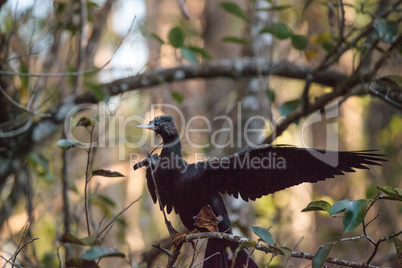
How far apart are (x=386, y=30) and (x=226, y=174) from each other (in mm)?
1893

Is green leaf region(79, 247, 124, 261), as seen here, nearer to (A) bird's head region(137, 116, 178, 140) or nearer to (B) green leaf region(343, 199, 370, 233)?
(B) green leaf region(343, 199, 370, 233)

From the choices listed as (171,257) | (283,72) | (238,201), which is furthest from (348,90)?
(171,257)

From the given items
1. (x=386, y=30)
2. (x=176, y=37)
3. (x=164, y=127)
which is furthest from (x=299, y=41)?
(x=164, y=127)

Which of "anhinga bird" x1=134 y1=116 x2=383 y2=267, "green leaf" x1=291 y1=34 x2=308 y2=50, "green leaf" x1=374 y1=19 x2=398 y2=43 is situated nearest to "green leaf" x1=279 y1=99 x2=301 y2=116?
"green leaf" x1=291 y1=34 x2=308 y2=50

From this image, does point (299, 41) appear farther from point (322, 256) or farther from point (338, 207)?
point (322, 256)

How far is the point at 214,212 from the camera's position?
324 centimetres

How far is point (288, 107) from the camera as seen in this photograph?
4199 millimetres

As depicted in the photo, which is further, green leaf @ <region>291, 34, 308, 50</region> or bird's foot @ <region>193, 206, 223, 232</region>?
green leaf @ <region>291, 34, 308, 50</region>

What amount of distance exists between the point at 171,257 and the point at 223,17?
6.09 meters

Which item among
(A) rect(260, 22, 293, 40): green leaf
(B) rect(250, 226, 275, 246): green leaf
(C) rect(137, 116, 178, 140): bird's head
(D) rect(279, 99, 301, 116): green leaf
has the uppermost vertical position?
(A) rect(260, 22, 293, 40): green leaf

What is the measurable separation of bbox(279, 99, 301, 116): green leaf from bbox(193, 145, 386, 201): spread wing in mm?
1242

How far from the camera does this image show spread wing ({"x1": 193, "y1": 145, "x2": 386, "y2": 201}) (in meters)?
2.82

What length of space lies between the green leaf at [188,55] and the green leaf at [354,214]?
2.55 metres

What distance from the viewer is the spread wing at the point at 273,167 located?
9.26ft
